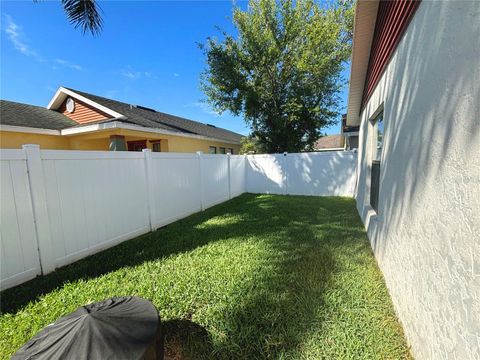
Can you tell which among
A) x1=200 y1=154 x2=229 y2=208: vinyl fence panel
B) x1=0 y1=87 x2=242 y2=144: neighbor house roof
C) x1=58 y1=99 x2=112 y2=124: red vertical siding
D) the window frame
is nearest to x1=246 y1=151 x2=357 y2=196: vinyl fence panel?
x1=200 y1=154 x2=229 y2=208: vinyl fence panel

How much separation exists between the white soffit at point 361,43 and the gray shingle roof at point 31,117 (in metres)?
11.1

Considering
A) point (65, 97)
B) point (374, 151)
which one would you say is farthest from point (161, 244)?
point (65, 97)

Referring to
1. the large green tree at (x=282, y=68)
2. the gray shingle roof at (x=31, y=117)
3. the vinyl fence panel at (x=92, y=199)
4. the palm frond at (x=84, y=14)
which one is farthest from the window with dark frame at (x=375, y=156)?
the gray shingle roof at (x=31, y=117)

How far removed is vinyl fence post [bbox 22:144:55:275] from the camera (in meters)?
3.18

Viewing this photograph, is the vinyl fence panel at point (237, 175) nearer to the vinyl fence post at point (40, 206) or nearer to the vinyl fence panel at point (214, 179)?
the vinyl fence panel at point (214, 179)

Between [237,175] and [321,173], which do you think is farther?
[237,175]

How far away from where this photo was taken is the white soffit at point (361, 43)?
16.2ft

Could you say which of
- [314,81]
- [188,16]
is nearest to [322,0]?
[314,81]

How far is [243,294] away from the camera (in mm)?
2760

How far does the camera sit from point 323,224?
5.50 m

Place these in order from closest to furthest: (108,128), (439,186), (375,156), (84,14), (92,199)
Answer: (439,186)
(92,199)
(375,156)
(84,14)
(108,128)

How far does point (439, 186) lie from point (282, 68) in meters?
12.6

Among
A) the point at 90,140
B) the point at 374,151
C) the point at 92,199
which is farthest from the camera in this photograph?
the point at 90,140

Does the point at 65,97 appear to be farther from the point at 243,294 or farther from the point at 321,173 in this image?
the point at 243,294
